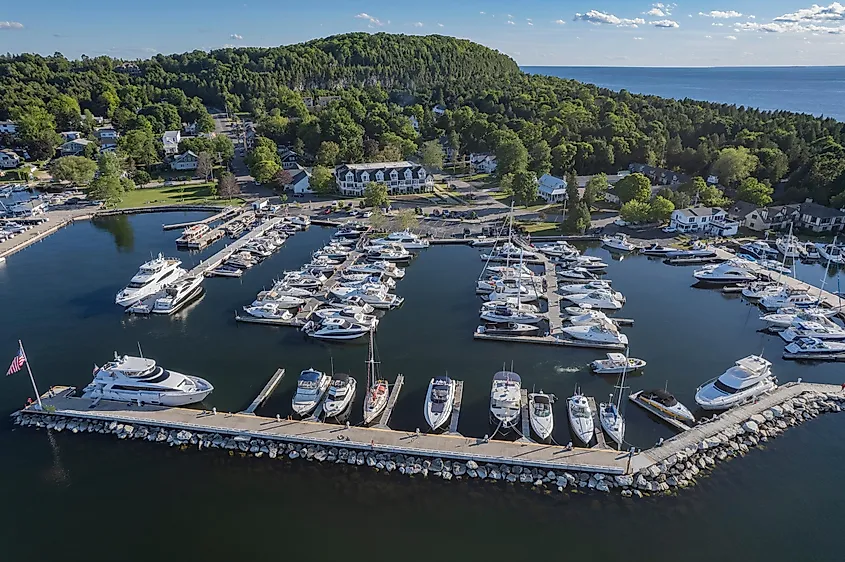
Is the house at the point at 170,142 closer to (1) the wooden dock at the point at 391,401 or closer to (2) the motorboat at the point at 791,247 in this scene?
(1) the wooden dock at the point at 391,401

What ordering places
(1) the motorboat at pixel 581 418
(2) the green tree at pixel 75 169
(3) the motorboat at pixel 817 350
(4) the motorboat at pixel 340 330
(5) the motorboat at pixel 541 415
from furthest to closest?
(2) the green tree at pixel 75 169
(4) the motorboat at pixel 340 330
(3) the motorboat at pixel 817 350
(5) the motorboat at pixel 541 415
(1) the motorboat at pixel 581 418

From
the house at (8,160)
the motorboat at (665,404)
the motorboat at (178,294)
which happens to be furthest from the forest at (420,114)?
the motorboat at (665,404)

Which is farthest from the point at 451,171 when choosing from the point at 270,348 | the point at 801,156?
the point at 270,348

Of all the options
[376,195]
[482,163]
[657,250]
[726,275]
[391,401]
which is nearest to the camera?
[391,401]

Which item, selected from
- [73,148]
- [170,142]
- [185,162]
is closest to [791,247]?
[185,162]

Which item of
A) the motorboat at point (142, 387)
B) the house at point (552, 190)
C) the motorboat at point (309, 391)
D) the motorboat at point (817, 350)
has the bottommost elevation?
the motorboat at point (817, 350)

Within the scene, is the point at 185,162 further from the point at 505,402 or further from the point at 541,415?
the point at 541,415

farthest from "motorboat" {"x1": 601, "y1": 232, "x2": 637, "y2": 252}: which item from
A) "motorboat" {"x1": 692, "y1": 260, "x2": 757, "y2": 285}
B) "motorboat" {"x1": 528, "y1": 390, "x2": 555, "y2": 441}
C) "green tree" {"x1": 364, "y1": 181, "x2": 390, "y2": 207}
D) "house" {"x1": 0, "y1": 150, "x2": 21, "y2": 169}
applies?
"house" {"x1": 0, "y1": 150, "x2": 21, "y2": 169}
